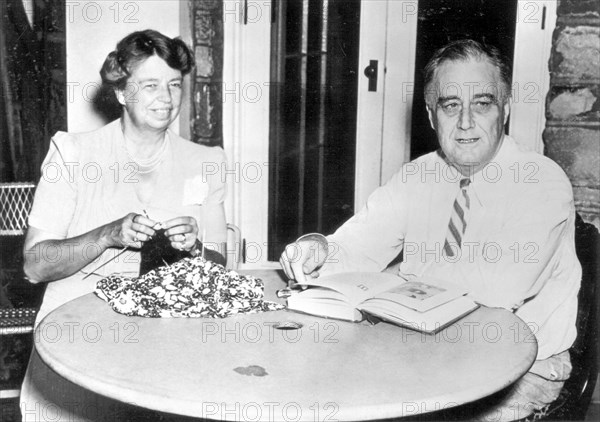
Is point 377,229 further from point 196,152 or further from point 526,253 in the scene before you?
point 196,152

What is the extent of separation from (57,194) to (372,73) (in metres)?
1.72

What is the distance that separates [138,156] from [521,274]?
1388 millimetres

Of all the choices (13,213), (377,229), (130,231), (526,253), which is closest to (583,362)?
(526,253)

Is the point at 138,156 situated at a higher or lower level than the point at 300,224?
higher

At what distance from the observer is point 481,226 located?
78.7 inches

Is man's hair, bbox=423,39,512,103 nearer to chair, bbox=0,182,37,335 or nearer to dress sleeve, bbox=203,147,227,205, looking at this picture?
dress sleeve, bbox=203,147,227,205

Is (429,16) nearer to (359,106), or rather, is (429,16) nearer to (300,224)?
(359,106)

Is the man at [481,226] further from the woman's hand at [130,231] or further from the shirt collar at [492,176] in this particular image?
the woman's hand at [130,231]

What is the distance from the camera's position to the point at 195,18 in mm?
3139

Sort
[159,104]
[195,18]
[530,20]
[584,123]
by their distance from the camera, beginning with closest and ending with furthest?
1. [159,104]
2. [584,123]
3. [530,20]
4. [195,18]

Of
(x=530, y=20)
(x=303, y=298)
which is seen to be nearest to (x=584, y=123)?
(x=530, y=20)

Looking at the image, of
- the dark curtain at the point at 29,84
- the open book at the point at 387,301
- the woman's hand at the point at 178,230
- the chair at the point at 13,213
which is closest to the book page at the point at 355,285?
the open book at the point at 387,301

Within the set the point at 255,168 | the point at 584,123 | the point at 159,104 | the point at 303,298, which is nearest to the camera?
the point at 303,298

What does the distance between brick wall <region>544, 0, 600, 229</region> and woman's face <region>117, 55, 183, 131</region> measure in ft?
5.00
